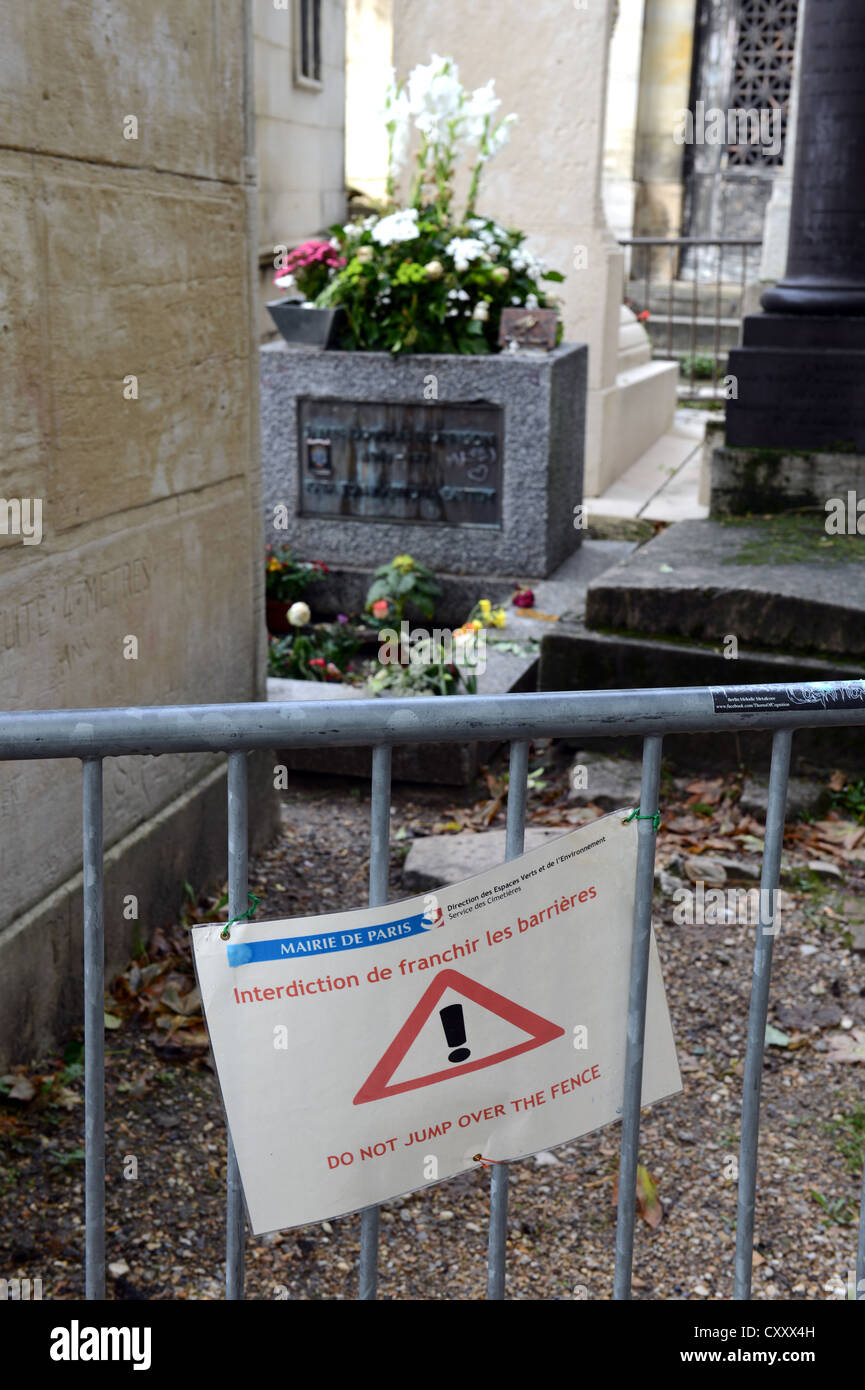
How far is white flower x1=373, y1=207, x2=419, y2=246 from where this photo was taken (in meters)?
7.34

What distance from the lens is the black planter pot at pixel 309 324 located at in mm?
7254

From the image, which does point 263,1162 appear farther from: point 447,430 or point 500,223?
point 500,223

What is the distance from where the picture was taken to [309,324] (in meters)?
7.29

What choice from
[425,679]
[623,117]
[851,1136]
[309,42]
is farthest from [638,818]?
[623,117]

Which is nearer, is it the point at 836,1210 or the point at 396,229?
the point at 836,1210

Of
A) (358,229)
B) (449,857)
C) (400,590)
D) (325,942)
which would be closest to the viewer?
(325,942)

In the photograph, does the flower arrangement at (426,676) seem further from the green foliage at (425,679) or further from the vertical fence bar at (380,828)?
the vertical fence bar at (380,828)

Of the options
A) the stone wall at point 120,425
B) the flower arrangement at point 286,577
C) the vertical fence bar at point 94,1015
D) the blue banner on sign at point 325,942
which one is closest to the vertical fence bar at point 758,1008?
the blue banner on sign at point 325,942

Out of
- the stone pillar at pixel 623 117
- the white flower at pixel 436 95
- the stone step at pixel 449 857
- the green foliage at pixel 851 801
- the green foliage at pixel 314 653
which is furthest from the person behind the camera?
the stone pillar at pixel 623 117

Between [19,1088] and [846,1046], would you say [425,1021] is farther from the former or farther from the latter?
[846,1046]

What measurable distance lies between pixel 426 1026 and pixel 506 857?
9.0 inches

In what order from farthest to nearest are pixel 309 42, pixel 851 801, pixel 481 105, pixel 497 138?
pixel 309 42
pixel 497 138
pixel 481 105
pixel 851 801

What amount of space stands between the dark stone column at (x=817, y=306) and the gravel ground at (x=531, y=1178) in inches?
137
